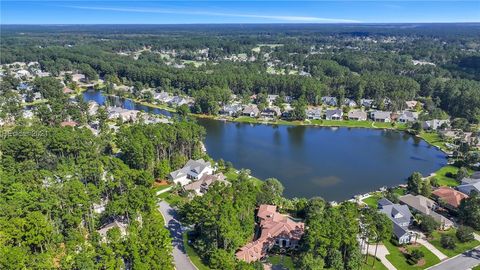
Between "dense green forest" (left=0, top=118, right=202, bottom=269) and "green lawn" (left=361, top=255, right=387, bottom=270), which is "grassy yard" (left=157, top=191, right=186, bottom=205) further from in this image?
"green lawn" (left=361, top=255, right=387, bottom=270)

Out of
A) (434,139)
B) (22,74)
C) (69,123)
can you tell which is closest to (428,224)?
(434,139)

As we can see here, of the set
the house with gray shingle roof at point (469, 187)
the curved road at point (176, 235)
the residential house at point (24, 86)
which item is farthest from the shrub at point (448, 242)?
the residential house at point (24, 86)

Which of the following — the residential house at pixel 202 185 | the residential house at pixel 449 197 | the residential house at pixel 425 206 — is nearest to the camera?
the residential house at pixel 425 206

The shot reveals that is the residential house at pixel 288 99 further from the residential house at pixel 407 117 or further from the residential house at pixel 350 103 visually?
the residential house at pixel 407 117

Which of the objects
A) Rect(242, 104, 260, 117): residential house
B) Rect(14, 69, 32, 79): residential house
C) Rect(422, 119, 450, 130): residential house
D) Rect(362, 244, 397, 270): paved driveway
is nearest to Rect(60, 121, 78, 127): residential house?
Rect(242, 104, 260, 117): residential house

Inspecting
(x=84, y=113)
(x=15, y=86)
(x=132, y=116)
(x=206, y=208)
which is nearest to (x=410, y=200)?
(x=206, y=208)
